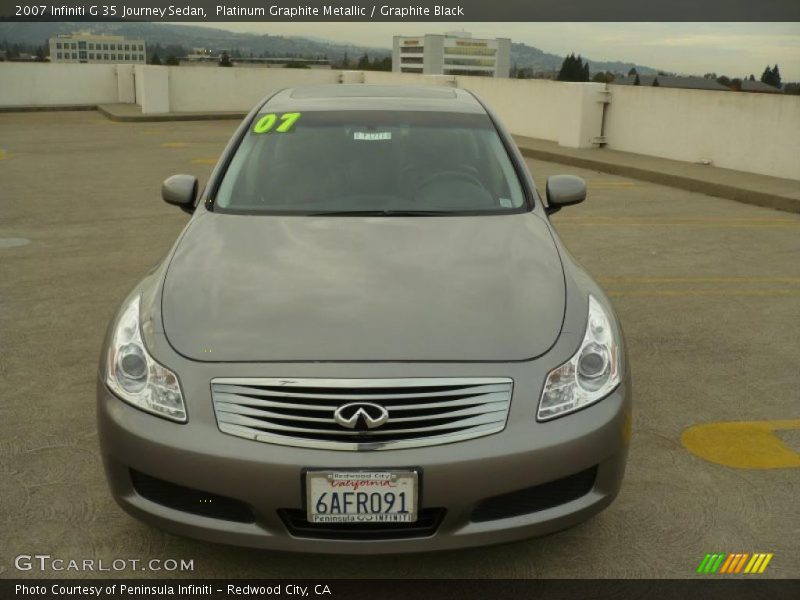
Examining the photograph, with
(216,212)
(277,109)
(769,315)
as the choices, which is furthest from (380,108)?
(769,315)

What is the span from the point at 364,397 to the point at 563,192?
217 centimetres

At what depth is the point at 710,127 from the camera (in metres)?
14.3

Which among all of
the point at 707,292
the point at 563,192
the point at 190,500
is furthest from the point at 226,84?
the point at 190,500

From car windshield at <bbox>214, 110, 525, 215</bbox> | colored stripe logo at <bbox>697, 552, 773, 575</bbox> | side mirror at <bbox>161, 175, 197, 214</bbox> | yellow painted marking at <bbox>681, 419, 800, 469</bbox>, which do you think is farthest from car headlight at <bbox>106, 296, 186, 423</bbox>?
yellow painted marking at <bbox>681, 419, 800, 469</bbox>

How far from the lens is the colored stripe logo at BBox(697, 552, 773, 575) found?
10.1 feet

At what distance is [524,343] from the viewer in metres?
2.91

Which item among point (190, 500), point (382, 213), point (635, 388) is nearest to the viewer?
point (190, 500)

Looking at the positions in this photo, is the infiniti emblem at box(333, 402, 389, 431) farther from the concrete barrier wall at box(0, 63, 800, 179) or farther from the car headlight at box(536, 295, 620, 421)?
the concrete barrier wall at box(0, 63, 800, 179)

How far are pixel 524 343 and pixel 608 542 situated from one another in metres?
0.87

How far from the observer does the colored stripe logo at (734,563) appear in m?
3.06

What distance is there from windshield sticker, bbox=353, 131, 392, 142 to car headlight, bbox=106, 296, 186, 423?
1.75m

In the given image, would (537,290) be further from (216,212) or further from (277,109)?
(277,109)

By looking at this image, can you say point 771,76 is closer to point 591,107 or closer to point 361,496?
point 591,107

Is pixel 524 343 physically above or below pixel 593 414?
above
